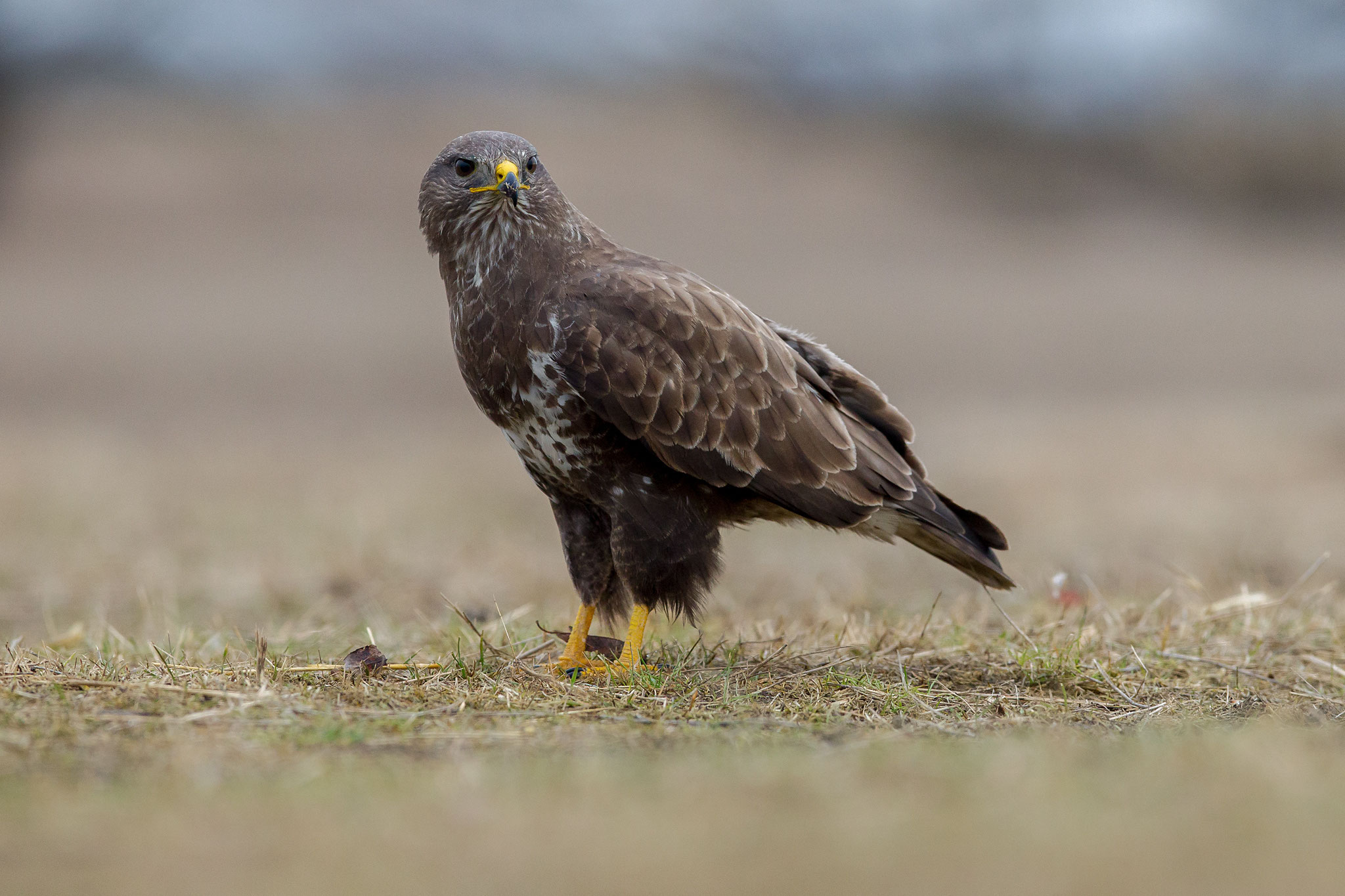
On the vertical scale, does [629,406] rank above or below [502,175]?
below

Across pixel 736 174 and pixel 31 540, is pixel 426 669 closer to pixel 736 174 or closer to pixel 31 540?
pixel 31 540

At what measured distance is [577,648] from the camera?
14.1ft

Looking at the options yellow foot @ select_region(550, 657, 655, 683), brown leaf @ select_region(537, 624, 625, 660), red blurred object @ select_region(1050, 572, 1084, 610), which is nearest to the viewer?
yellow foot @ select_region(550, 657, 655, 683)

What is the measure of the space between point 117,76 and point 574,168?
9550 mm

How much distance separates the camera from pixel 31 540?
759cm

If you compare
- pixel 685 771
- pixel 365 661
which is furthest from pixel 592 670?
pixel 685 771

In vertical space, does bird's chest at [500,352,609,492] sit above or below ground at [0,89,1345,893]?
above

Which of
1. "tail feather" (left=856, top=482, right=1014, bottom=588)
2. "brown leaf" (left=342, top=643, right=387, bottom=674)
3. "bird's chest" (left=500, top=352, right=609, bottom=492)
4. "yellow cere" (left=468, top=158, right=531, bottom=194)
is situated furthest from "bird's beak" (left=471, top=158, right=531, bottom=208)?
"tail feather" (left=856, top=482, right=1014, bottom=588)

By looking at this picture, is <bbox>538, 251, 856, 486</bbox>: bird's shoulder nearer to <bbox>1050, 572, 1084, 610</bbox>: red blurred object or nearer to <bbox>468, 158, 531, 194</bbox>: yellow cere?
<bbox>468, 158, 531, 194</bbox>: yellow cere

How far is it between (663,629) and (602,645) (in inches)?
35.8

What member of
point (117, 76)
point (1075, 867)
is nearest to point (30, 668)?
point (1075, 867)

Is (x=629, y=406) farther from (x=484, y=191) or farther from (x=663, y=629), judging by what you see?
(x=663, y=629)

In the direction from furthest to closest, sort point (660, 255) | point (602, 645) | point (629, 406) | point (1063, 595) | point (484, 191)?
point (660, 255) → point (1063, 595) → point (602, 645) → point (484, 191) → point (629, 406)

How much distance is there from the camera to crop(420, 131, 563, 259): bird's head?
4195mm
